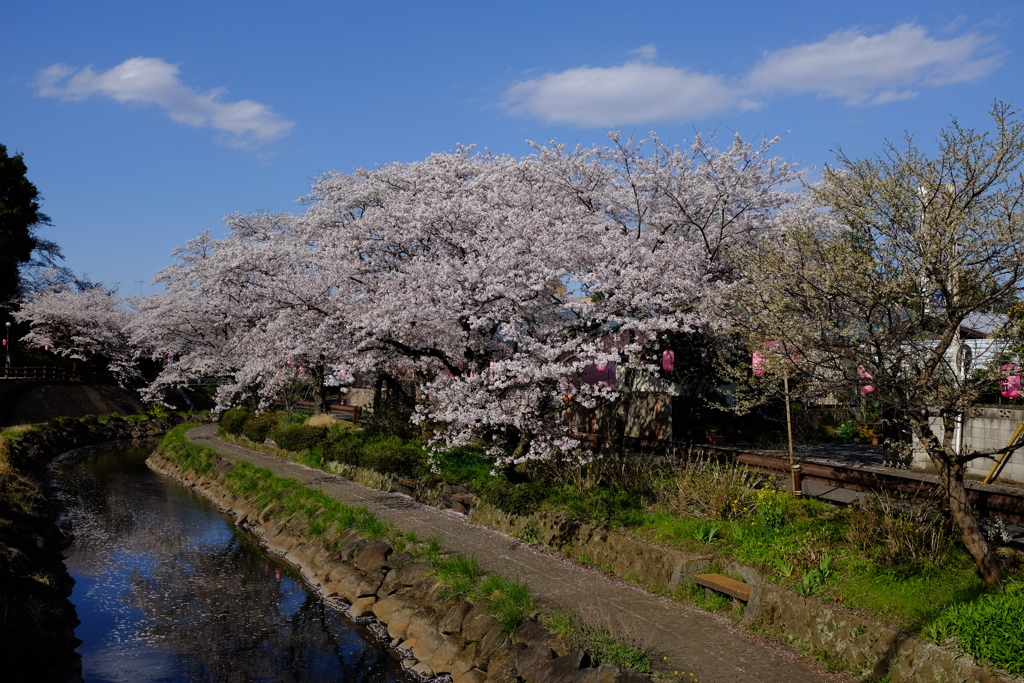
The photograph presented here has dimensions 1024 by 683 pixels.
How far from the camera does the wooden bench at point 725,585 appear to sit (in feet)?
34.3

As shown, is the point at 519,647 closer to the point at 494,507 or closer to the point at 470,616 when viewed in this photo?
the point at 470,616

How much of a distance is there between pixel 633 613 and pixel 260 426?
2415cm

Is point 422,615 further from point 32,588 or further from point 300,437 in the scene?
point 300,437

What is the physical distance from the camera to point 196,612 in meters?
14.4

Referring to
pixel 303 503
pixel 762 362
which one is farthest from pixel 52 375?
pixel 762 362

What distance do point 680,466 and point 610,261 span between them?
4988 mm

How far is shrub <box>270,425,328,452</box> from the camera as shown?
2717 centimetres

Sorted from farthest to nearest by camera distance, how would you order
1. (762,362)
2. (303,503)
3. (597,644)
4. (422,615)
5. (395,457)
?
(395,457) < (303,503) < (422,615) < (762,362) < (597,644)

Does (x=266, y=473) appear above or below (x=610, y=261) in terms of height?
below

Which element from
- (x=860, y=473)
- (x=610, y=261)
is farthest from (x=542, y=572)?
(x=610, y=261)

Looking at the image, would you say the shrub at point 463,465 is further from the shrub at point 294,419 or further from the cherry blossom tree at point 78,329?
the cherry blossom tree at point 78,329

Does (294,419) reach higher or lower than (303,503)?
higher

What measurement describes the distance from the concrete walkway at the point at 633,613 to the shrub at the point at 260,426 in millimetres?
15168

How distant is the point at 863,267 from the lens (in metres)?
9.95
